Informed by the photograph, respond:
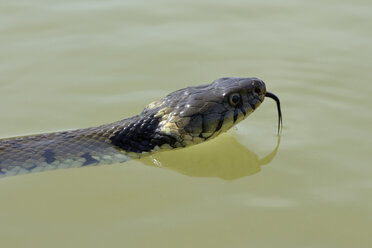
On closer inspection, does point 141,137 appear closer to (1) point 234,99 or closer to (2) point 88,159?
(2) point 88,159

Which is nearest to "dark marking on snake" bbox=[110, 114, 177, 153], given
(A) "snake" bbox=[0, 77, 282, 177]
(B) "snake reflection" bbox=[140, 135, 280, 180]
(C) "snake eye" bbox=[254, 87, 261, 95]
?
(A) "snake" bbox=[0, 77, 282, 177]

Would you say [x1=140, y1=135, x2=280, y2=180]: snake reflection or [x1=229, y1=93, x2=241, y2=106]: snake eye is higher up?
[x1=229, y1=93, x2=241, y2=106]: snake eye

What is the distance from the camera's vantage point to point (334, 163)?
611cm

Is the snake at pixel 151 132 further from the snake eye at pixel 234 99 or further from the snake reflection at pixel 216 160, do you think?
the snake reflection at pixel 216 160

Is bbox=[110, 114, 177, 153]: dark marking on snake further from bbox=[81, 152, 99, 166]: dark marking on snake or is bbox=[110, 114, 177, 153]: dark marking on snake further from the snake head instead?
bbox=[81, 152, 99, 166]: dark marking on snake

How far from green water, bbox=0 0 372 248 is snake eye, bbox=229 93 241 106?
1.20 feet

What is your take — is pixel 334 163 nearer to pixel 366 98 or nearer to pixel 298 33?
pixel 366 98

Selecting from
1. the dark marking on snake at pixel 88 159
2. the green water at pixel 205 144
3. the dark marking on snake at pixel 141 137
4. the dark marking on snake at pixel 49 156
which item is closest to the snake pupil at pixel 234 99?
the green water at pixel 205 144

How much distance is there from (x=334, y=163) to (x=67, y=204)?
2382 millimetres

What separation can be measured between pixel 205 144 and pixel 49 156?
1.54 m

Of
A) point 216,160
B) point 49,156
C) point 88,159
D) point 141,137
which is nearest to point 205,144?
point 216,160

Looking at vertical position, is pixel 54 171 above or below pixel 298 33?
below

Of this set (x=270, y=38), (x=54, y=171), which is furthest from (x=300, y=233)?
(x=270, y=38)

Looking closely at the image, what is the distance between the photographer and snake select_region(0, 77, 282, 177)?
20.8 feet
